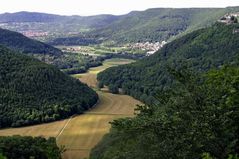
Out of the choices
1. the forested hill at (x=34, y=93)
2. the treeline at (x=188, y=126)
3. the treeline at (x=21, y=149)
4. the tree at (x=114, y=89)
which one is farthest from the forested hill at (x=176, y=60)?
the treeline at (x=188, y=126)

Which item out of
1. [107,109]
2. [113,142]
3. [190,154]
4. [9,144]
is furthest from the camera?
[107,109]

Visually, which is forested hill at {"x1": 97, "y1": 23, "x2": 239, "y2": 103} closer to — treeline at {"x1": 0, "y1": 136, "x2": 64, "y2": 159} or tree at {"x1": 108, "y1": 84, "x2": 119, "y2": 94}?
tree at {"x1": 108, "y1": 84, "x2": 119, "y2": 94}

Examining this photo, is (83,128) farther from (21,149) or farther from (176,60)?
(176,60)

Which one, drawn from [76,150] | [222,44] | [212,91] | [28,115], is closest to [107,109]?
[28,115]

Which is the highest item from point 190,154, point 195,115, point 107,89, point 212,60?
point 195,115

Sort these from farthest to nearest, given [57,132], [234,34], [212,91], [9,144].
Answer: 1. [234,34]
2. [57,132]
3. [9,144]
4. [212,91]

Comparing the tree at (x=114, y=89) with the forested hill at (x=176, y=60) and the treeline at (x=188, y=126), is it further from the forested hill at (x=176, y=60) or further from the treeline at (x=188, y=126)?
the treeline at (x=188, y=126)

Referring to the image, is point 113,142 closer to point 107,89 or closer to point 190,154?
point 190,154
